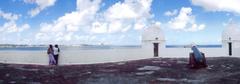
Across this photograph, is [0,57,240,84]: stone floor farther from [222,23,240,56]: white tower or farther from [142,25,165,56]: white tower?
[222,23,240,56]: white tower

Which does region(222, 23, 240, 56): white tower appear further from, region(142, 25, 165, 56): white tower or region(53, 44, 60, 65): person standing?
region(53, 44, 60, 65): person standing

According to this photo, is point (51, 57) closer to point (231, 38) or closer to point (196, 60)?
point (196, 60)

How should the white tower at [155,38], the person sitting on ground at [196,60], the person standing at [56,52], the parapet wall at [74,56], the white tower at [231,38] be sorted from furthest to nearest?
the white tower at [231,38]
the white tower at [155,38]
the parapet wall at [74,56]
the person standing at [56,52]
the person sitting on ground at [196,60]

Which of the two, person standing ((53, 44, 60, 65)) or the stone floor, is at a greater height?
person standing ((53, 44, 60, 65))

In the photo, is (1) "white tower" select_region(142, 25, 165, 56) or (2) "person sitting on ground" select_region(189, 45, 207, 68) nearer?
(2) "person sitting on ground" select_region(189, 45, 207, 68)

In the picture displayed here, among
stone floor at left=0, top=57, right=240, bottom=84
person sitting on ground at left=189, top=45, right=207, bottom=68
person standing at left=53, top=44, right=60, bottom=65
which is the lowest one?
stone floor at left=0, top=57, right=240, bottom=84

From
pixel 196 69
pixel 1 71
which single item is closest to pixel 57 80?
pixel 1 71

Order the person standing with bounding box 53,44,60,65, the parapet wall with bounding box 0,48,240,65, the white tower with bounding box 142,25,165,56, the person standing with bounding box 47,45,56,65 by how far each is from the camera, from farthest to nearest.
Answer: the white tower with bounding box 142,25,165,56 → the parapet wall with bounding box 0,48,240,65 → the person standing with bounding box 53,44,60,65 → the person standing with bounding box 47,45,56,65

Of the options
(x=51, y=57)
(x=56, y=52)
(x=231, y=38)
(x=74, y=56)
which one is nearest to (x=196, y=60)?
(x=74, y=56)

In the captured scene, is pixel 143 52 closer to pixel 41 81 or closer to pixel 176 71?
pixel 176 71

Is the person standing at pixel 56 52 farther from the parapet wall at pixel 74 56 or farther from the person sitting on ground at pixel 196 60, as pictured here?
the person sitting on ground at pixel 196 60

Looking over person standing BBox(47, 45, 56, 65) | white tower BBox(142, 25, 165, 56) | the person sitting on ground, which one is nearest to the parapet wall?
person standing BBox(47, 45, 56, 65)

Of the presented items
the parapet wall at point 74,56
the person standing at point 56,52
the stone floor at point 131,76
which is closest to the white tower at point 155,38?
the parapet wall at point 74,56

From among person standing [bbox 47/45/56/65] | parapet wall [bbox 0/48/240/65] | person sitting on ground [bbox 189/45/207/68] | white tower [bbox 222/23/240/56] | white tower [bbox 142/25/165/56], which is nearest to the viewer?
person sitting on ground [bbox 189/45/207/68]
